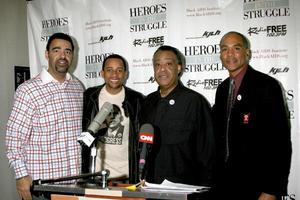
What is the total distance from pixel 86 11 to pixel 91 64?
64cm

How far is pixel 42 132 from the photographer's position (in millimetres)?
3092

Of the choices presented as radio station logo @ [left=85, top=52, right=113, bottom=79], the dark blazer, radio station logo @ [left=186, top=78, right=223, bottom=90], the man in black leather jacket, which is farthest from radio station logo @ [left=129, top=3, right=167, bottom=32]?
the dark blazer

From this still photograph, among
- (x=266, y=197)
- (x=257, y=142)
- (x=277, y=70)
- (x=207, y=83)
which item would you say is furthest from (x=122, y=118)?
(x=277, y=70)

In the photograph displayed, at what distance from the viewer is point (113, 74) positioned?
3.20m

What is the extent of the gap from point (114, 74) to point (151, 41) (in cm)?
84

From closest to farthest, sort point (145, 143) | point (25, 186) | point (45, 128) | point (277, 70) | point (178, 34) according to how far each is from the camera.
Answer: point (145, 143), point (25, 186), point (45, 128), point (277, 70), point (178, 34)

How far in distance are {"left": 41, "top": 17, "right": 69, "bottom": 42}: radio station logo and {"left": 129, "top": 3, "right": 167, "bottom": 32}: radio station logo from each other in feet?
2.92

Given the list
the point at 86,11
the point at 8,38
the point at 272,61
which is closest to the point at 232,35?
the point at 272,61

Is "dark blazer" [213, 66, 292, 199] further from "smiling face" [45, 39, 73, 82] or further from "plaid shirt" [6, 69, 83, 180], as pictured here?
"smiling face" [45, 39, 73, 82]

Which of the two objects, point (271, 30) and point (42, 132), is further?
point (271, 30)

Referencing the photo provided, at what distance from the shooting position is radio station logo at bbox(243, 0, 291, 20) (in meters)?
3.28

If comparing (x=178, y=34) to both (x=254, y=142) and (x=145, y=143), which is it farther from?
(x=145, y=143)

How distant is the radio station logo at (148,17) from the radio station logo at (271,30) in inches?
36.5

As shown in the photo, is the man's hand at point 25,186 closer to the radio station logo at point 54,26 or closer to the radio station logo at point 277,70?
the radio station logo at point 54,26
